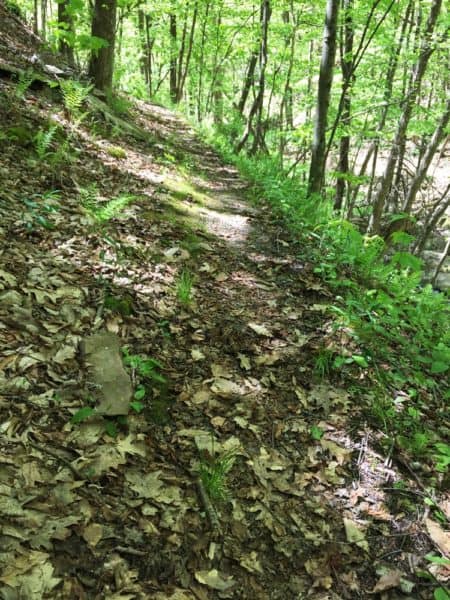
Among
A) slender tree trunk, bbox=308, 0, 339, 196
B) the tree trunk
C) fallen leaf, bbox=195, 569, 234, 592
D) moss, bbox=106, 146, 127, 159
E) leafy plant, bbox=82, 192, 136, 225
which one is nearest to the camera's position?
fallen leaf, bbox=195, 569, 234, 592

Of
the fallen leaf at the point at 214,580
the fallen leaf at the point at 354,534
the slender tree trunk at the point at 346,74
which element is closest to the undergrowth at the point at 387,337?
the fallen leaf at the point at 354,534

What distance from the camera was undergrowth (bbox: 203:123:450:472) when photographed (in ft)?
10.1

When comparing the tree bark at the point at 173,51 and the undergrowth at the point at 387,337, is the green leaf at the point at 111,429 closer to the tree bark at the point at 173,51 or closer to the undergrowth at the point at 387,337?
the undergrowth at the point at 387,337

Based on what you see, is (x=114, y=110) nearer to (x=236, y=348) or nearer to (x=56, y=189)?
(x=56, y=189)

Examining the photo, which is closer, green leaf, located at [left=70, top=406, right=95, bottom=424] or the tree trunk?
green leaf, located at [left=70, top=406, right=95, bottom=424]

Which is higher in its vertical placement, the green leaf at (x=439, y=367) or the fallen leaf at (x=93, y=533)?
the green leaf at (x=439, y=367)

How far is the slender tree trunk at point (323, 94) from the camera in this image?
6.04 m

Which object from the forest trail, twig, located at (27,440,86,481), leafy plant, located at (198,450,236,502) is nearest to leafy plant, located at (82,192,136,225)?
the forest trail

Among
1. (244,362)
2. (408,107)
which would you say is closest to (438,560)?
(244,362)

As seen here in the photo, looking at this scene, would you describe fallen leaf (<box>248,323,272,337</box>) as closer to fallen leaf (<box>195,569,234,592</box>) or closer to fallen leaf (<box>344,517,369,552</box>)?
fallen leaf (<box>344,517,369,552</box>)

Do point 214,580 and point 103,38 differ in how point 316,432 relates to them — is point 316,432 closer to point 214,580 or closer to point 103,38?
point 214,580

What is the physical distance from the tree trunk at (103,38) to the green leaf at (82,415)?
6.74 metres

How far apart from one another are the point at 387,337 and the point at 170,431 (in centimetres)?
219

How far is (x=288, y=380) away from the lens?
3.31 m
